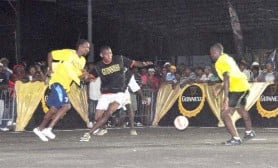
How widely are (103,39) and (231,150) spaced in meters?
19.4

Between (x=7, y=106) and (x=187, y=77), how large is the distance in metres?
4.72

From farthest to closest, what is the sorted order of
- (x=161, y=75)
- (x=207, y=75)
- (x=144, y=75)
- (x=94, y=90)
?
(x=161, y=75), (x=144, y=75), (x=207, y=75), (x=94, y=90)

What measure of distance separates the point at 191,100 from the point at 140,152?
749 centimetres

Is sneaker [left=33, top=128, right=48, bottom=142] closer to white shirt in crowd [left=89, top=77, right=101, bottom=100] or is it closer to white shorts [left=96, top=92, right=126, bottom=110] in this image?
white shorts [left=96, top=92, right=126, bottom=110]

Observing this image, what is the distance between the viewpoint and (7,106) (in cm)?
1684

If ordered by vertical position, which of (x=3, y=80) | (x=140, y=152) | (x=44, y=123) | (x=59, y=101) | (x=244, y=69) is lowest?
(x=140, y=152)

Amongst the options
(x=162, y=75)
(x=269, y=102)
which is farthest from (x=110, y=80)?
(x=162, y=75)

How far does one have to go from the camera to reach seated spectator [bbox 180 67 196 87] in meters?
17.7

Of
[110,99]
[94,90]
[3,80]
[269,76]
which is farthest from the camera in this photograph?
[94,90]

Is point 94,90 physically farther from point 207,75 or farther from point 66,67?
point 66,67

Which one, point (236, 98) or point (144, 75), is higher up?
point (144, 75)

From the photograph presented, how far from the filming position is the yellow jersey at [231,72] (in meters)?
11.6

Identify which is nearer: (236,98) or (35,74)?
(236,98)

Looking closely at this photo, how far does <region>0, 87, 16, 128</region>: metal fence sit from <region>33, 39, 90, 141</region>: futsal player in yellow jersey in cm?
429
